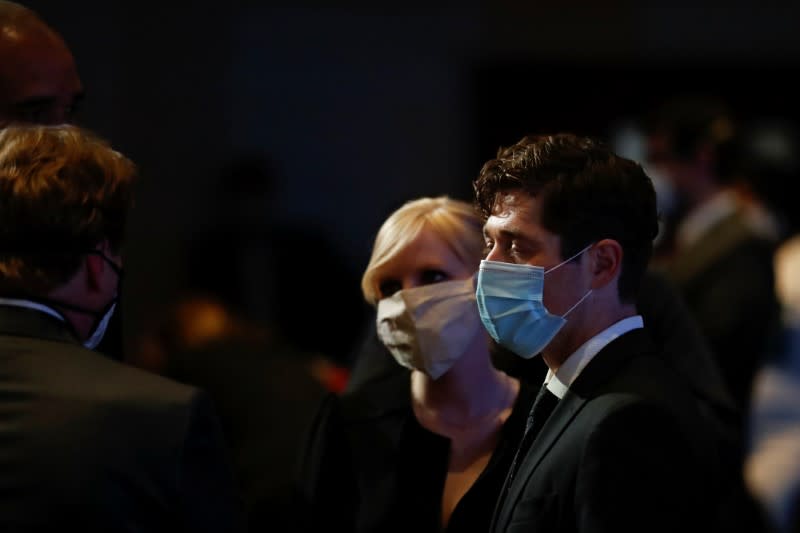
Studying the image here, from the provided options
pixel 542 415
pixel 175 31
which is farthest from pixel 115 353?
pixel 175 31

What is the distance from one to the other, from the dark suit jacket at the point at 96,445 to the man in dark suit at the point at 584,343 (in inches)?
20.2

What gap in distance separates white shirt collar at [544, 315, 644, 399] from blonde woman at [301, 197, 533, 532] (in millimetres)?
381

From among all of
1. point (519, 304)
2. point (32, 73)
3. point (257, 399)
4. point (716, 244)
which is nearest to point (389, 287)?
point (519, 304)

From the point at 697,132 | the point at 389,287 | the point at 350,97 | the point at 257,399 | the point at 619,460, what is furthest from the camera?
the point at 350,97

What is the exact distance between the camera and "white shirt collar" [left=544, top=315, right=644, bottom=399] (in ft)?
6.70

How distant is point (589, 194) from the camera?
202 centimetres

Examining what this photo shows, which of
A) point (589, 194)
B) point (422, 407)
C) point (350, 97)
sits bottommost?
point (350, 97)

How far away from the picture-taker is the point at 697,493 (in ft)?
6.26

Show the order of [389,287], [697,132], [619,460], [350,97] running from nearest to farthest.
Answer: [619,460]
[389,287]
[697,132]
[350,97]

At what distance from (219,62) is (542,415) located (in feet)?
18.2

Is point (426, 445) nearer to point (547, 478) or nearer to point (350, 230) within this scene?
point (547, 478)

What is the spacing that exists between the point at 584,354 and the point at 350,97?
5.72 meters

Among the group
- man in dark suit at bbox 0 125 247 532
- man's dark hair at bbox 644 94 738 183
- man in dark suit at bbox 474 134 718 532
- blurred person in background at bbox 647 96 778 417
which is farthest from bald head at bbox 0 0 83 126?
man's dark hair at bbox 644 94 738 183

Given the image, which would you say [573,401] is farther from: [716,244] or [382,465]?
[716,244]
